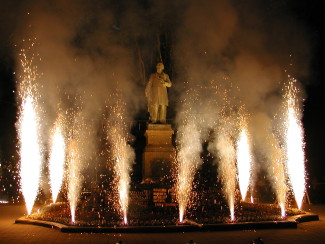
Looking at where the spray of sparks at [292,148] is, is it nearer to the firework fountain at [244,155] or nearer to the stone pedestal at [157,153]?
the firework fountain at [244,155]

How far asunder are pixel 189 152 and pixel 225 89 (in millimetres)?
5158

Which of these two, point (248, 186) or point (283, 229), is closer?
point (283, 229)

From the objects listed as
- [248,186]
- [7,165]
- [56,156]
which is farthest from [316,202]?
[7,165]

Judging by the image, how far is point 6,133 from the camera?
25.2m

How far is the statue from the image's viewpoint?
1487 centimetres

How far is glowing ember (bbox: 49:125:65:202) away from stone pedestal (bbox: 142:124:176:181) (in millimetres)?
8698

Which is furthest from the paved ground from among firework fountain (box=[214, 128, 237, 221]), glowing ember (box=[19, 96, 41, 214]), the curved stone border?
firework fountain (box=[214, 128, 237, 221])

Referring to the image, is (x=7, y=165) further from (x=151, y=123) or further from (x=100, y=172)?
(x=151, y=123)

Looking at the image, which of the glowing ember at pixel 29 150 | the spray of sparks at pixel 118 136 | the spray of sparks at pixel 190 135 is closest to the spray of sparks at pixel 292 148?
the spray of sparks at pixel 190 135

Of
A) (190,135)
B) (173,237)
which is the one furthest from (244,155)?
(173,237)

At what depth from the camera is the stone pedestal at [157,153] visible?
14.0m

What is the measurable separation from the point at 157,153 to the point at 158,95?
2.43m

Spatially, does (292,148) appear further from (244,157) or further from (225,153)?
(225,153)

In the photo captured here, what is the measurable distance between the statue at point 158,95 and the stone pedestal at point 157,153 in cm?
52
